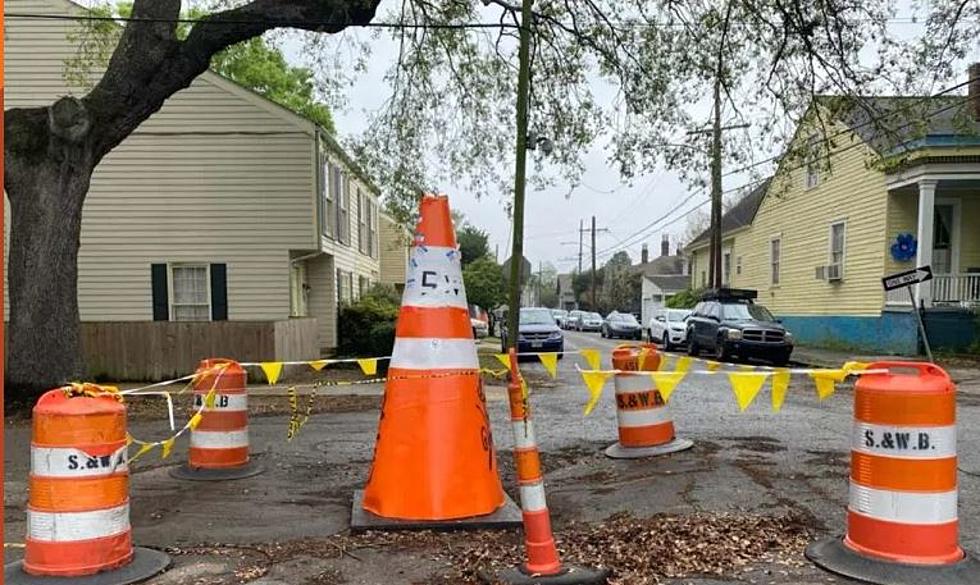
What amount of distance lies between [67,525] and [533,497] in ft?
8.49

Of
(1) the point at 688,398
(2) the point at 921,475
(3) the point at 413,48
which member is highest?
(3) the point at 413,48

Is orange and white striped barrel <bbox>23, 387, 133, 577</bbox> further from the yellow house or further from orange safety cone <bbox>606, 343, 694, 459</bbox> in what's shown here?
the yellow house

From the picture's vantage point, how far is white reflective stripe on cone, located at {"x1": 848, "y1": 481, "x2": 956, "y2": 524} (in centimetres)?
406

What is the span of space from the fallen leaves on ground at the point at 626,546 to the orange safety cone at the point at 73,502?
76 cm

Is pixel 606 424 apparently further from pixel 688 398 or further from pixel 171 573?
pixel 171 573

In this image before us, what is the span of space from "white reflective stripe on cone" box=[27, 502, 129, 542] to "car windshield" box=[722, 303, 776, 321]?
1922 centimetres

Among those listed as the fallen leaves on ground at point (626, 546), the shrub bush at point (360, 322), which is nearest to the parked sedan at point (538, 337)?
the shrub bush at point (360, 322)

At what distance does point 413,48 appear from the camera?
1472 cm

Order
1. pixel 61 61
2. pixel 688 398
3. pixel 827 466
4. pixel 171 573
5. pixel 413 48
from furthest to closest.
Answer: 1. pixel 61 61
2. pixel 413 48
3. pixel 688 398
4. pixel 827 466
5. pixel 171 573

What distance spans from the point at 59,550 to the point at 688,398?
10.6 m

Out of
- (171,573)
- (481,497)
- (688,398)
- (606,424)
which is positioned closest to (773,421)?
(606,424)

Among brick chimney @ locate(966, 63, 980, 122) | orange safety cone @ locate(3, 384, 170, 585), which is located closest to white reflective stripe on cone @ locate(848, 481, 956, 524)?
orange safety cone @ locate(3, 384, 170, 585)

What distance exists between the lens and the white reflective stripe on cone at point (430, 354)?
17.7ft

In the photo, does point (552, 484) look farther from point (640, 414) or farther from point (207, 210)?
point (207, 210)
